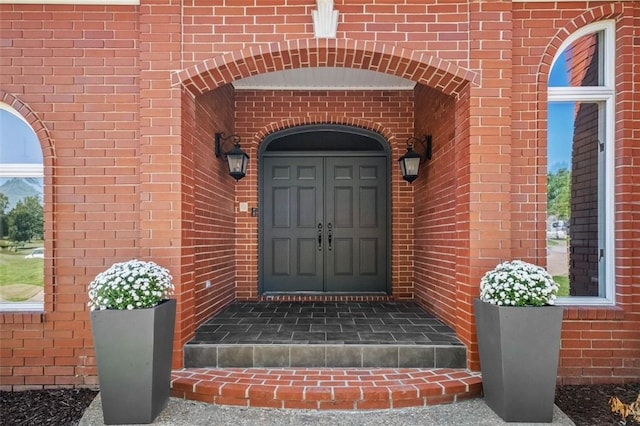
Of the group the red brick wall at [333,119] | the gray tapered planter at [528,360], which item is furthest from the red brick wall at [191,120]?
the red brick wall at [333,119]

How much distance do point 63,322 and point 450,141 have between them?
13.3ft

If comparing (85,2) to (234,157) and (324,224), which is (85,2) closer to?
(234,157)

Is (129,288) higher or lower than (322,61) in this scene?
lower

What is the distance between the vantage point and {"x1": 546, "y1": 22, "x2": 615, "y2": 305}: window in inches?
138

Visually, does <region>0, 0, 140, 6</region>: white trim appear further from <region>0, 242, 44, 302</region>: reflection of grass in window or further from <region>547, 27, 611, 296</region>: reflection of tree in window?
<region>547, 27, 611, 296</region>: reflection of tree in window

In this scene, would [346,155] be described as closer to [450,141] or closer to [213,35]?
[450,141]

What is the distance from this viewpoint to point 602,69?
355cm

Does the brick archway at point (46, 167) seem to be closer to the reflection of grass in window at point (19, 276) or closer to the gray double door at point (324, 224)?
the reflection of grass in window at point (19, 276)

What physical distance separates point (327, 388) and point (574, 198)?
9.36ft

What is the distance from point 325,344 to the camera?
3387mm

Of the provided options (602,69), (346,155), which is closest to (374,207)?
(346,155)

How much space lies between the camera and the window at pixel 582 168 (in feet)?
11.5

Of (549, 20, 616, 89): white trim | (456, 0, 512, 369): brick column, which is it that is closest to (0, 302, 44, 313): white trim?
(456, 0, 512, 369): brick column


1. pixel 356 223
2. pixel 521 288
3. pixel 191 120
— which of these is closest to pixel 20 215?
pixel 191 120
